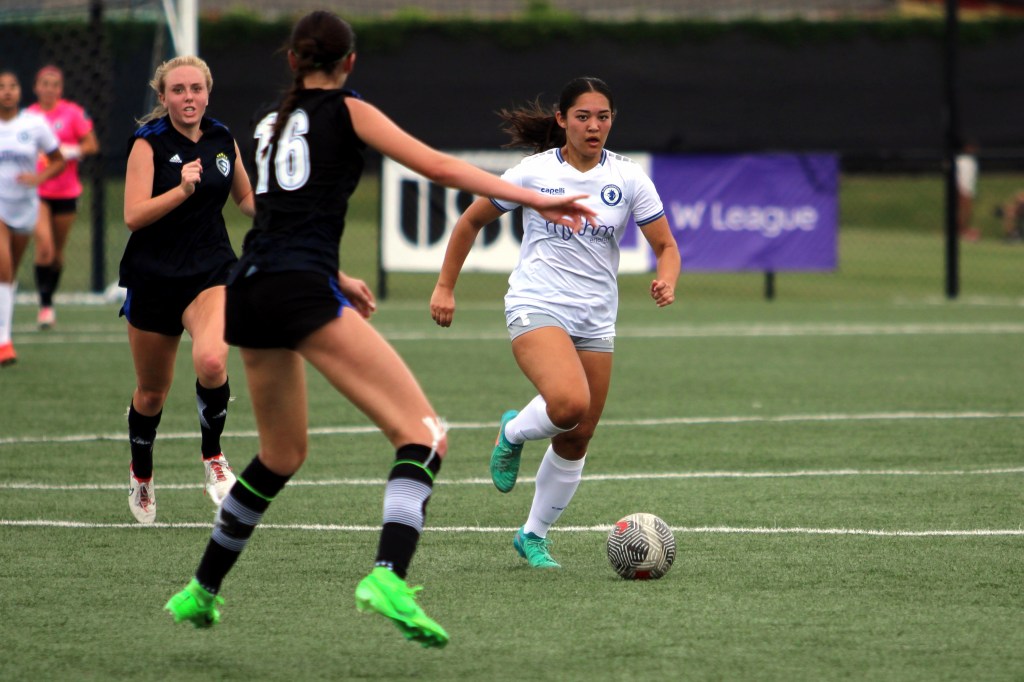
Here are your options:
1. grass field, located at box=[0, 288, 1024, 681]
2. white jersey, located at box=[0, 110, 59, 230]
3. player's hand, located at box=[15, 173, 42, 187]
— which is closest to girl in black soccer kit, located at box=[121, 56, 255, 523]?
grass field, located at box=[0, 288, 1024, 681]

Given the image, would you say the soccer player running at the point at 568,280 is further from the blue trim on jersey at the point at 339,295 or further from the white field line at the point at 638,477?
the white field line at the point at 638,477

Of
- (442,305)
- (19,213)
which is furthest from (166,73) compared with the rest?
(19,213)

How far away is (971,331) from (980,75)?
10.8m

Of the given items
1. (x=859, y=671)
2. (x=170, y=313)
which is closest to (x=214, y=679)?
(x=859, y=671)

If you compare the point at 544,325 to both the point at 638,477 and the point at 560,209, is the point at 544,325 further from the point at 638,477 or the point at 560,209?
the point at 638,477

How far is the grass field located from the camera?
4.66m

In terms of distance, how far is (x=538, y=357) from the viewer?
5.96 m

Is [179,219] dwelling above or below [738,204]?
below

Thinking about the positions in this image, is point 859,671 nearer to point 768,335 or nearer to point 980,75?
point 768,335

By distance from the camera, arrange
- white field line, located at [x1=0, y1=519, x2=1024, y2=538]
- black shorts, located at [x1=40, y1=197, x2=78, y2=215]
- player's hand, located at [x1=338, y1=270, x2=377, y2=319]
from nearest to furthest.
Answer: player's hand, located at [x1=338, y1=270, x2=377, y2=319] → white field line, located at [x1=0, y1=519, x2=1024, y2=538] → black shorts, located at [x1=40, y1=197, x2=78, y2=215]

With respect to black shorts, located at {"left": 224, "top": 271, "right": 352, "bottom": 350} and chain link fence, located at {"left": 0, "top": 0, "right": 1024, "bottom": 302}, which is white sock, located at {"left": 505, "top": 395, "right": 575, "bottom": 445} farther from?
chain link fence, located at {"left": 0, "top": 0, "right": 1024, "bottom": 302}

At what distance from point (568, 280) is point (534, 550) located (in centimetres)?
110

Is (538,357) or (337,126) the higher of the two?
(337,126)

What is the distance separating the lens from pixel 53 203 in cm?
1489
